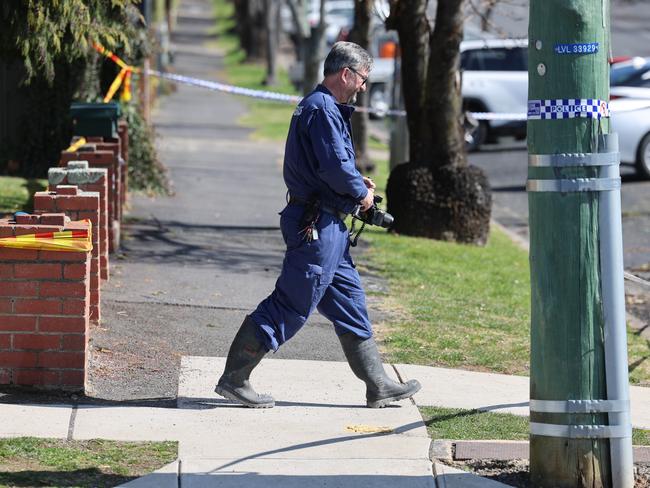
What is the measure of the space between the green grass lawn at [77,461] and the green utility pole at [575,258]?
1705 mm

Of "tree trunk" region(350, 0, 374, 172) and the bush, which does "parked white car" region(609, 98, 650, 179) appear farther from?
the bush

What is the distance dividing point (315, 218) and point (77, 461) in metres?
1.63

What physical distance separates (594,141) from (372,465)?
1.71 m

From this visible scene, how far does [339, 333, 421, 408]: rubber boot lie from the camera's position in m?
6.15

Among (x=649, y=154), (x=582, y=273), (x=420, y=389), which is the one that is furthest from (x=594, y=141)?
(x=649, y=154)

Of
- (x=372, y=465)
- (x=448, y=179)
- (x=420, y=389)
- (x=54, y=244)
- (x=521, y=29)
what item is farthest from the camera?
(x=521, y=29)

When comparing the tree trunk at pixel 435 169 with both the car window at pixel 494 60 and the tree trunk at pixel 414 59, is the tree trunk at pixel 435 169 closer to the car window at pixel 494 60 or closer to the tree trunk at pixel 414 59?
the tree trunk at pixel 414 59

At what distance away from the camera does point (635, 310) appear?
33.7 feet

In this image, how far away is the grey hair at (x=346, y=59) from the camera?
586 centimetres

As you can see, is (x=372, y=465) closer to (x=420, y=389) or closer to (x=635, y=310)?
(x=420, y=389)

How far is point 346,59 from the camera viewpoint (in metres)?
5.86

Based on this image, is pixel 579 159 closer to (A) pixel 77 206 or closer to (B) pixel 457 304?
(A) pixel 77 206

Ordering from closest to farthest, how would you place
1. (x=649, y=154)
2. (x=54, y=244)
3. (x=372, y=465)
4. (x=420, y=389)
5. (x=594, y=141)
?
(x=594, y=141), (x=372, y=465), (x=54, y=244), (x=420, y=389), (x=649, y=154)

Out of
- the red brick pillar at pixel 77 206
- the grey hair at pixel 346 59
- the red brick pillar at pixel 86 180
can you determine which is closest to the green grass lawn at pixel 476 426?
the grey hair at pixel 346 59
